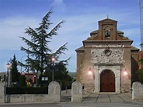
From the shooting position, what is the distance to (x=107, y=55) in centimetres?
4694

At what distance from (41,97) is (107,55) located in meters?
19.0

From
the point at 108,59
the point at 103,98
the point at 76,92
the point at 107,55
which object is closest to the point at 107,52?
the point at 107,55

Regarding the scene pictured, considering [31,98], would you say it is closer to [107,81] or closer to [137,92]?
[137,92]

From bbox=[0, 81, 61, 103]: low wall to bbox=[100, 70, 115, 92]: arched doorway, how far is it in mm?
18810

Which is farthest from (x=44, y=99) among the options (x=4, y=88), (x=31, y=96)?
(x=4, y=88)

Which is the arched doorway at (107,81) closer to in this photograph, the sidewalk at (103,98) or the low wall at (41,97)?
the sidewalk at (103,98)

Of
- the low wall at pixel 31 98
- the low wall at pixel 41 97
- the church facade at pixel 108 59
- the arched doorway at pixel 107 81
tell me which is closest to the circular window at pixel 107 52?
the church facade at pixel 108 59

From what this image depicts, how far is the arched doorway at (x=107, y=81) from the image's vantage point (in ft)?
158

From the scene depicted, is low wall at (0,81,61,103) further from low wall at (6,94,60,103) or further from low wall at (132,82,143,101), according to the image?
low wall at (132,82,143,101)

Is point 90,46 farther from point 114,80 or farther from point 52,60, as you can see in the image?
point 52,60

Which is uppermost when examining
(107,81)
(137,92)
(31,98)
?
(107,81)

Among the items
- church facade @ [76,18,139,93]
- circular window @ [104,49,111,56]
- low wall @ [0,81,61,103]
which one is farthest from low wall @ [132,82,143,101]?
circular window @ [104,49,111,56]

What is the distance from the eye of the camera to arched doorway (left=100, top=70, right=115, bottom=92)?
4822cm

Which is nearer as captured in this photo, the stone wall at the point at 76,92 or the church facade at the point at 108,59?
the stone wall at the point at 76,92
